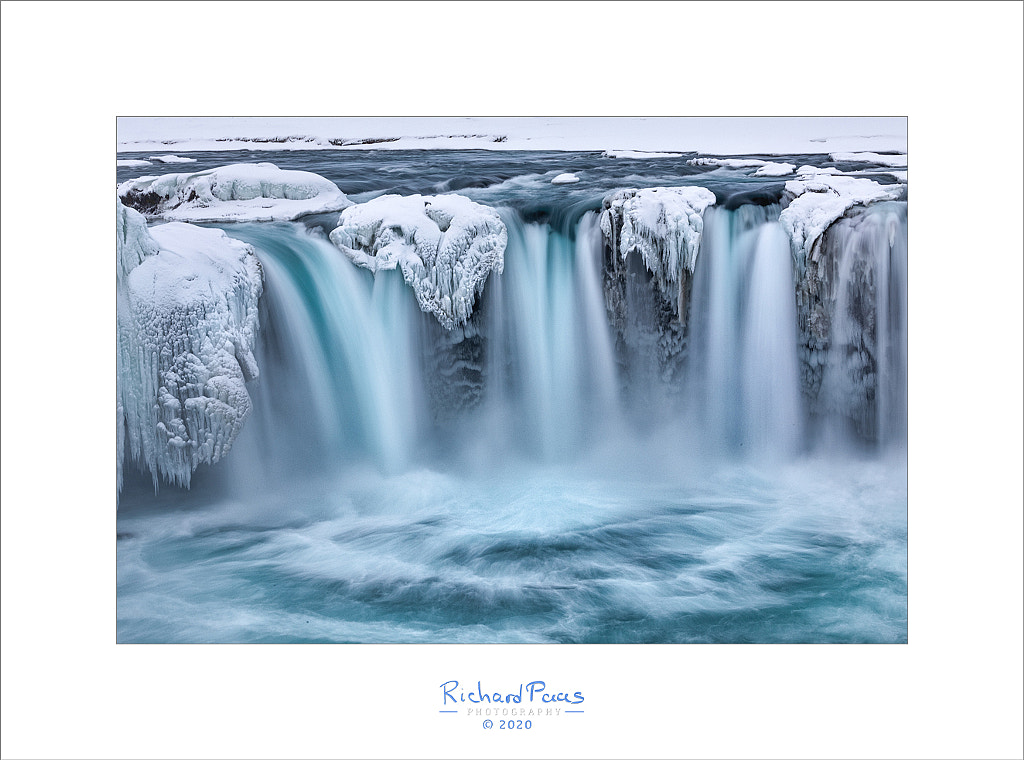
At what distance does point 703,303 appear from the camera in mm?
3082

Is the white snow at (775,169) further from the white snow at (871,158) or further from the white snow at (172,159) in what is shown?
the white snow at (172,159)

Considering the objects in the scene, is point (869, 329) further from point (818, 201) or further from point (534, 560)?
point (534, 560)

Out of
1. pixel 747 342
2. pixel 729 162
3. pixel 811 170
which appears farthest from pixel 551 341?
pixel 811 170

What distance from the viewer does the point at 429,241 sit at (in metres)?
3.00

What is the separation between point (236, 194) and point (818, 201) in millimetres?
2355

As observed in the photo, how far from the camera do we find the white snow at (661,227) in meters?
3.01

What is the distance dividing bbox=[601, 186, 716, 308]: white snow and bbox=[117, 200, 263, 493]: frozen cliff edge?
1.47 meters

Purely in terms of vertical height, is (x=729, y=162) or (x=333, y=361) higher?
(x=729, y=162)

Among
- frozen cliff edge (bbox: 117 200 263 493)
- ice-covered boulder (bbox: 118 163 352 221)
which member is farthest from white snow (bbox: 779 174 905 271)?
frozen cliff edge (bbox: 117 200 263 493)

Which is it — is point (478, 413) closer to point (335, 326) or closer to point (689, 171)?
point (335, 326)

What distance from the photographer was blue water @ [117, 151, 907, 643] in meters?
2.91

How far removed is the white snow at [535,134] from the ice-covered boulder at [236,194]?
0.11 m

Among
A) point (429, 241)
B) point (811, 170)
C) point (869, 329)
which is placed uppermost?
point (811, 170)

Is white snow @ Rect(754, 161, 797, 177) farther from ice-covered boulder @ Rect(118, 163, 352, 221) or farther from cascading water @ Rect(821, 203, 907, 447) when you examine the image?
ice-covered boulder @ Rect(118, 163, 352, 221)
